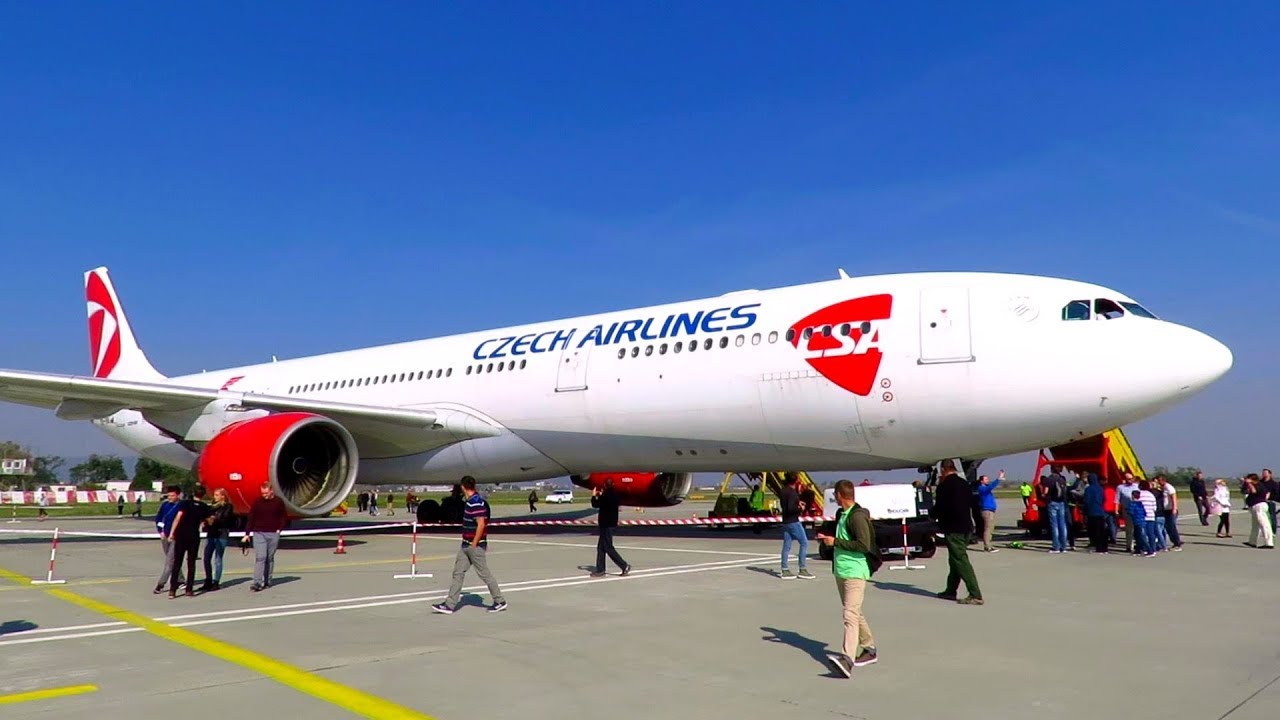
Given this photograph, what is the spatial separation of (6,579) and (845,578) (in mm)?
11484

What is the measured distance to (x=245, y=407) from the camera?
697 inches

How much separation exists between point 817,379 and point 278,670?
938 centimetres

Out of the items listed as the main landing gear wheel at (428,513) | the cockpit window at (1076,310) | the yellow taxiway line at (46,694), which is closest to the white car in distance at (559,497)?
the main landing gear wheel at (428,513)

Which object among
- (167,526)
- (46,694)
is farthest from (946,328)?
(46,694)

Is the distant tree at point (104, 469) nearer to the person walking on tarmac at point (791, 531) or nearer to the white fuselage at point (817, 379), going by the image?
the white fuselage at point (817, 379)

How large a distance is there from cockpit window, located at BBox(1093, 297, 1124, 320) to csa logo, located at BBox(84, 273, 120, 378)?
27.5 m

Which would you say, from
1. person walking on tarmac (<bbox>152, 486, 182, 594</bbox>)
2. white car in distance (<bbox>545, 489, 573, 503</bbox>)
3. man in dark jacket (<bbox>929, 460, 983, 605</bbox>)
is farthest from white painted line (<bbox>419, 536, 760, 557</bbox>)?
white car in distance (<bbox>545, 489, 573, 503</bbox>)

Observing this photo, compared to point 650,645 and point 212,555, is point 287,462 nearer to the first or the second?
point 212,555

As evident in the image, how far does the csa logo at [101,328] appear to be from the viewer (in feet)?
93.5

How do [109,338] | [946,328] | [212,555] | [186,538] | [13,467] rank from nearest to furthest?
[186,538], [212,555], [946,328], [109,338], [13,467]

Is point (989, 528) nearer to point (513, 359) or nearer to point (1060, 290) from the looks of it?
point (1060, 290)

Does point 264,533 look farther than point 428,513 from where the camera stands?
No

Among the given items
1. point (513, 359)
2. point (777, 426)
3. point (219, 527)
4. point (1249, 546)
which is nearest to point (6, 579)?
point (219, 527)

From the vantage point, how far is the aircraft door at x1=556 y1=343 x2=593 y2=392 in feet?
54.1
